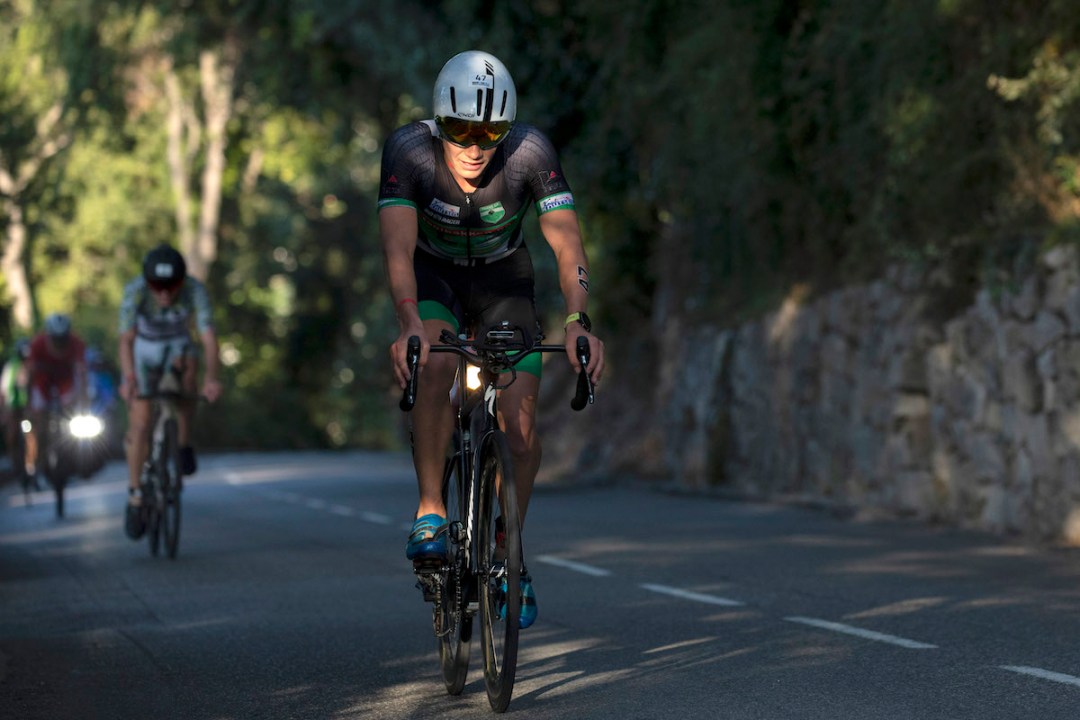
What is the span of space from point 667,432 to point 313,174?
29.9 metres

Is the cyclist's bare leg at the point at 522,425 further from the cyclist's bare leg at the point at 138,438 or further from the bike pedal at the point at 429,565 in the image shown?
the cyclist's bare leg at the point at 138,438

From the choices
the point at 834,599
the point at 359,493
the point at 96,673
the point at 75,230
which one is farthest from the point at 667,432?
the point at 75,230

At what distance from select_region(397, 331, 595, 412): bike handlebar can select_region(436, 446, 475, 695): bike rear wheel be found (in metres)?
0.52

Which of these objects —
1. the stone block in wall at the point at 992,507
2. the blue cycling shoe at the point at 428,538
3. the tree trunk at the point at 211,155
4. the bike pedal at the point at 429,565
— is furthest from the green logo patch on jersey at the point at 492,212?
the tree trunk at the point at 211,155

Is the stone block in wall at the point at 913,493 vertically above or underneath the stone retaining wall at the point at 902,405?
underneath

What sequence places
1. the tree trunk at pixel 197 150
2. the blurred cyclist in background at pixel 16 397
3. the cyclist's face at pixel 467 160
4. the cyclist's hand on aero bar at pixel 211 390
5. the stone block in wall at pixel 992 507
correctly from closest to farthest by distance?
the cyclist's face at pixel 467 160, the cyclist's hand on aero bar at pixel 211 390, the stone block in wall at pixel 992 507, the blurred cyclist in background at pixel 16 397, the tree trunk at pixel 197 150

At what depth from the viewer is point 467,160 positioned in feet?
24.8

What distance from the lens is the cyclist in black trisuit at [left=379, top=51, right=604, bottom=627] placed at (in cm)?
730

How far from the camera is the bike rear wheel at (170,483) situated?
14.3 m

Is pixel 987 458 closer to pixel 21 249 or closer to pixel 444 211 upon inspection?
pixel 444 211

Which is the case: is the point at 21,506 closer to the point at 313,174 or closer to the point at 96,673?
the point at 96,673

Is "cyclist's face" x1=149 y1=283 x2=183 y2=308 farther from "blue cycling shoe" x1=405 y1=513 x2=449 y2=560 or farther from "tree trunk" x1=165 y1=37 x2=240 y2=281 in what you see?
"tree trunk" x1=165 y1=37 x2=240 y2=281

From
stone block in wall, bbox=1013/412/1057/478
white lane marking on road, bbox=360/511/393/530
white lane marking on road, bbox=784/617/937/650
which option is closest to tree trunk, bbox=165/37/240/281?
white lane marking on road, bbox=360/511/393/530

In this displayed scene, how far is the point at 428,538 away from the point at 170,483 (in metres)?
7.20
